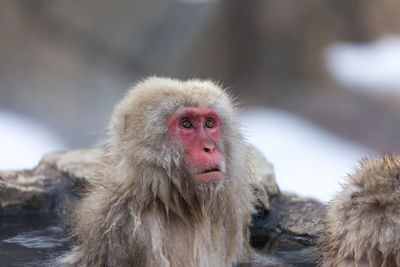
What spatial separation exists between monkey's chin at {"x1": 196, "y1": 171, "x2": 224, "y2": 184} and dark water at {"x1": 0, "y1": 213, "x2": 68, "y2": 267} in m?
1.19

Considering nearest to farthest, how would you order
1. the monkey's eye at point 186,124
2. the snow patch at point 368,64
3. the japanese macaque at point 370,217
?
the japanese macaque at point 370,217 < the monkey's eye at point 186,124 < the snow patch at point 368,64

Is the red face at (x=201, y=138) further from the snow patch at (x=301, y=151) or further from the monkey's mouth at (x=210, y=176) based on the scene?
the snow patch at (x=301, y=151)

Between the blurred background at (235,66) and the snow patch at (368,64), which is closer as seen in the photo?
the blurred background at (235,66)

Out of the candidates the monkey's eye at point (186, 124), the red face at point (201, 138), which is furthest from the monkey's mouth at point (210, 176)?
the monkey's eye at point (186, 124)

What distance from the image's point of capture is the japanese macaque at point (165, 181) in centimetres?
322

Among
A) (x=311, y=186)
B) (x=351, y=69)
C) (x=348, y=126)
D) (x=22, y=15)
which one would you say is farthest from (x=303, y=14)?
(x=22, y=15)

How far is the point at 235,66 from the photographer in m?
12.2

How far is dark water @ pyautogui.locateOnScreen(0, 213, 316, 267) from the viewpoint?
3789 mm

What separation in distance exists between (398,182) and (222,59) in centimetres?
954

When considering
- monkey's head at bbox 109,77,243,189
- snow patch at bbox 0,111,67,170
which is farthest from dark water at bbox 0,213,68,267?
snow patch at bbox 0,111,67,170

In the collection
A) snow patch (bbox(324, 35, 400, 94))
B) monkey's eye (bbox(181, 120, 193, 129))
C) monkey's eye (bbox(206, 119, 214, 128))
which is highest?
snow patch (bbox(324, 35, 400, 94))

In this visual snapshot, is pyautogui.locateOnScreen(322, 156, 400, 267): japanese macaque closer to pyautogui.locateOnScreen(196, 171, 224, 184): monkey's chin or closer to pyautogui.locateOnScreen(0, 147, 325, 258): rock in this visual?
pyautogui.locateOnScreen(196, 171, 224, 184): monkey's chin

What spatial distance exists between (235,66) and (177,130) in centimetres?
903

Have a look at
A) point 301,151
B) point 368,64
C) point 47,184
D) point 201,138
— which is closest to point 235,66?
point 368,64
